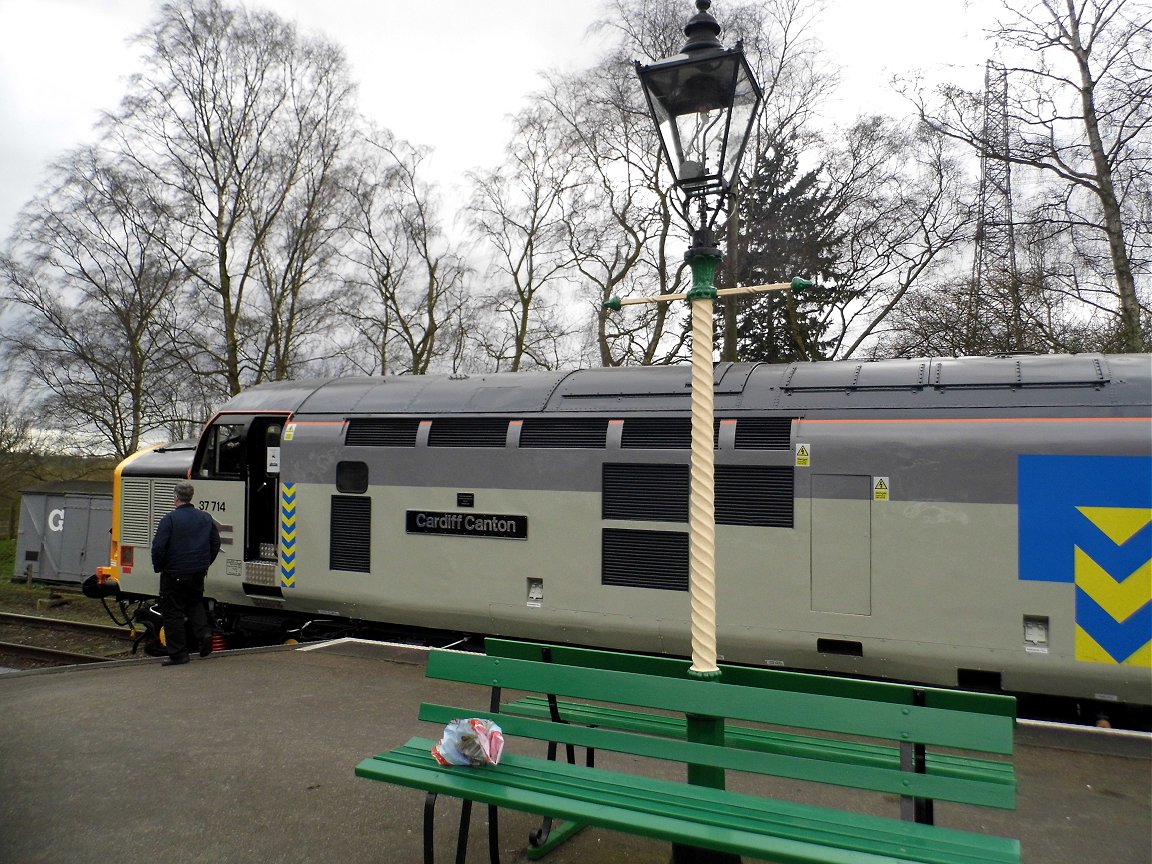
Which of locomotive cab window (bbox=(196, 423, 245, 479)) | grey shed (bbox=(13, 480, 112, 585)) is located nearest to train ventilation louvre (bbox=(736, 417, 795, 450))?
locomotive cab window (bbox=(196, 423, 245, 479))

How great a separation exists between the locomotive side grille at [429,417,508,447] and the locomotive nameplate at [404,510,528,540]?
2.17 ft

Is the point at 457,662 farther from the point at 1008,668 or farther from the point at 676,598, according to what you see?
the point at 1008,668

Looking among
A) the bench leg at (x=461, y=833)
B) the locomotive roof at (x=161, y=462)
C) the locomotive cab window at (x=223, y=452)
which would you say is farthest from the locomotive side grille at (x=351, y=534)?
the bench leg at (x=461, y=833)

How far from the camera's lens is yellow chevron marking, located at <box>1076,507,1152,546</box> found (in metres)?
5.13

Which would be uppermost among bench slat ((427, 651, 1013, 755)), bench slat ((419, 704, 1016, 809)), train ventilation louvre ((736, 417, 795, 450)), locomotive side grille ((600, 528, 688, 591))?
train ventilation louvre ((736, 417, 795, 450))

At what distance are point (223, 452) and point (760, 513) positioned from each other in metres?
5.97

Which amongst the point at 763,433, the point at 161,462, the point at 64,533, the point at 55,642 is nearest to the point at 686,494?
the point at 763,433

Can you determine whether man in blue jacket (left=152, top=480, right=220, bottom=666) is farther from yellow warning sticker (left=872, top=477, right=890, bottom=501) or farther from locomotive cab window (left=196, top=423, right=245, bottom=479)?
yellow warning sticker (left=872, top=477, right=890, bottom=501)

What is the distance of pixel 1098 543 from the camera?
17.1 ft

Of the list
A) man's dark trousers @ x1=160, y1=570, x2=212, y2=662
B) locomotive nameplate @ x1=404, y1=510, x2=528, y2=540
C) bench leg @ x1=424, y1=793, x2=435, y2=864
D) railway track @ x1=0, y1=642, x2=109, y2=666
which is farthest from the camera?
railway track @ x1=0, y1=642, x2=109, y2=666

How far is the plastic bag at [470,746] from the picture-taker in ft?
11.3

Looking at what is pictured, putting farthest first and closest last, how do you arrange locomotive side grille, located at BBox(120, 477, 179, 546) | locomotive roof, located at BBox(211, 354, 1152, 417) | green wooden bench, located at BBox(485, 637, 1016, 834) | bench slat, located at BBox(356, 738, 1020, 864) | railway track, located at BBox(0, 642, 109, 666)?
A: 1. railway track, located at BBox(0, 642, 109, 666)
2. locomotive side grille, located at BBox(120, 477, 179, 546)
3. locomotive roof, located at BBox(211, 354, 1152, 417)
4. green wooden bench, located at BBox(485, 637, 1016, 834)
5. bench slat, located at BBox(356, 738, 1020, 864)

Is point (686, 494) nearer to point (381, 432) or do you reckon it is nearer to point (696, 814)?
point (381, 432)

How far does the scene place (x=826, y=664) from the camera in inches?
233
